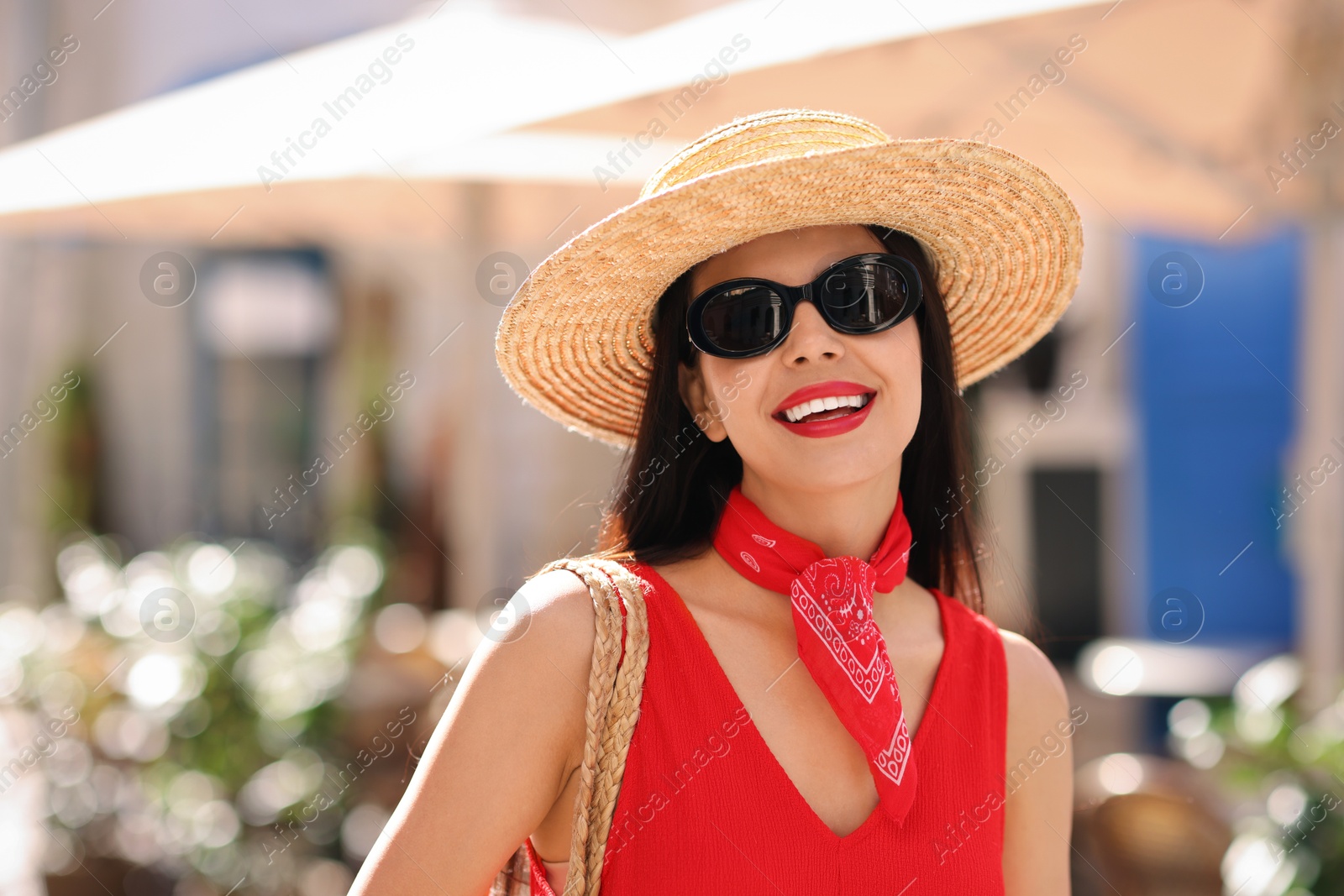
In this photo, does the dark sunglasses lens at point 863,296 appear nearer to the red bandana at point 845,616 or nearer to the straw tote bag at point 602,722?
the red bandana at point 845,616

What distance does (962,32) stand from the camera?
319 cm

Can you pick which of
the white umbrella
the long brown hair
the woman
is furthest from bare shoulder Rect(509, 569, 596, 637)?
the white umbrella

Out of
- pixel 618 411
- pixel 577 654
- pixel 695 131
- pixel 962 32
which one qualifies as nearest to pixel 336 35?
pixel 695 131

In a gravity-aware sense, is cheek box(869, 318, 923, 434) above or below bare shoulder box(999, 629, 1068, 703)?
above

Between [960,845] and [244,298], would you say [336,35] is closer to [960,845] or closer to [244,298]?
[244,298]

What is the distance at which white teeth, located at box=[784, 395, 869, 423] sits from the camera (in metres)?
1.78

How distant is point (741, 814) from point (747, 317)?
730mm

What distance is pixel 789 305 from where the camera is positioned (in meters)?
1.79

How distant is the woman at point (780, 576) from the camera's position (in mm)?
1572

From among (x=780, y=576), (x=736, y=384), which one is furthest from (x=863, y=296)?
(x=780, y=576)

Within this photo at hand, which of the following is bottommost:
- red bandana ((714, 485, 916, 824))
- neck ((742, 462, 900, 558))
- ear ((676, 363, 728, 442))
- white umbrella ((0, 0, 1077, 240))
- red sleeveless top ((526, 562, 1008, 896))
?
red sleeveless top ((526, 562, 1008, 896))

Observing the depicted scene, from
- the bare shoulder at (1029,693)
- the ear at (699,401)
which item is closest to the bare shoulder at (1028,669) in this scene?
the bare shoulder at (1029,693)

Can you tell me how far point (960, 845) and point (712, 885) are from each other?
40 centimetres

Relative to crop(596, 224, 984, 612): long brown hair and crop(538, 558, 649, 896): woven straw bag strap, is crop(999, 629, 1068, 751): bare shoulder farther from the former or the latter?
crop(538, 558, 649, 896): woven straw bag strap
